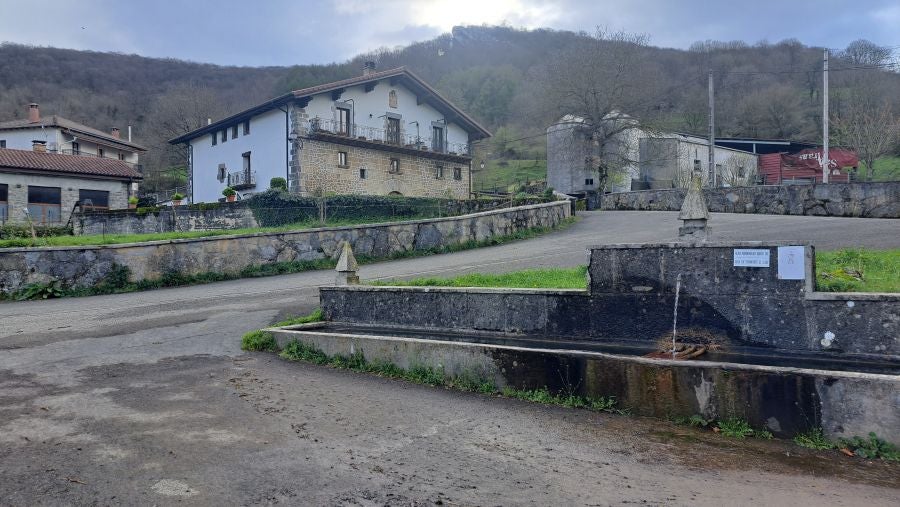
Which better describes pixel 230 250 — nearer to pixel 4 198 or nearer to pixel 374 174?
pixel 374 174

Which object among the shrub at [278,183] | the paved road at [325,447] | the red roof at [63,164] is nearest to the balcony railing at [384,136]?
the shrub at [278,183]

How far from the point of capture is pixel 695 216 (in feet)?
24.6

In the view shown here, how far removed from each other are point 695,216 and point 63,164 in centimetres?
3915

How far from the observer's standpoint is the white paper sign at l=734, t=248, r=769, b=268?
639 centimetres

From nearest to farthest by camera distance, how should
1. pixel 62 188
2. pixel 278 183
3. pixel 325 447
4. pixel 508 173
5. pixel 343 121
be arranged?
pixel 325 447 < pixel 278 183 < pixel 343 121 < pixel 62 188 < pixel 508 173

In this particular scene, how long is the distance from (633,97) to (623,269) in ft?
100

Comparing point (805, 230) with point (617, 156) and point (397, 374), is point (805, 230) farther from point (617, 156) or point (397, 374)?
point (617, 156)

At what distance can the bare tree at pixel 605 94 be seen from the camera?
1369 inches

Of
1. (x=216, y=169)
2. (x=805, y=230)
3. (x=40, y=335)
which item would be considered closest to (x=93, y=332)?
(x=40, y=335)

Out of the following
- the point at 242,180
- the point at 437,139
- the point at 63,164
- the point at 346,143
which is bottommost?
the point at 242,180

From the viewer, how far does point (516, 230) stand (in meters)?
20.5

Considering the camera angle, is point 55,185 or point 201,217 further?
point 55,185

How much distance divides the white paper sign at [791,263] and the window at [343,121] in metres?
29.7

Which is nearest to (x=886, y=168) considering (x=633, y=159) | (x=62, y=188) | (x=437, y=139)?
(x=633, y=159)
